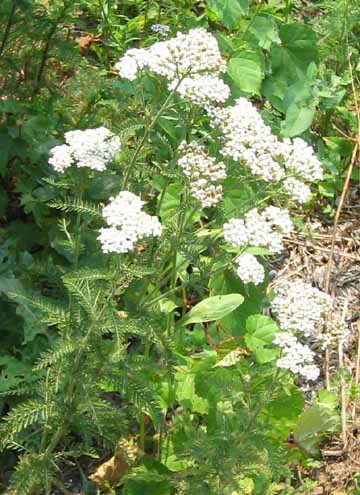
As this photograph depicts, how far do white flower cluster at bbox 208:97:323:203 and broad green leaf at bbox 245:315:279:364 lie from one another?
26.5 inches

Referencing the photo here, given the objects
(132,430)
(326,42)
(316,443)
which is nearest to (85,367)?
(132,430)

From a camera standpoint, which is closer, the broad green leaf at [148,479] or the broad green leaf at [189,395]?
the broad green leaf at [148,479]

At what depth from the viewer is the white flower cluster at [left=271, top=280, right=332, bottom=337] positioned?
6.66 ft

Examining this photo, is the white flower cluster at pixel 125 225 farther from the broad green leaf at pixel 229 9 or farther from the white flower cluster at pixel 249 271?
the broad green leaf at pixel 229 9

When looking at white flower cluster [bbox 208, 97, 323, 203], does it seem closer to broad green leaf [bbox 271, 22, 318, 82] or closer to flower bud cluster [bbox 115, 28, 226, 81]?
flower bud cluster [bbox 115, 28, 226, 81]

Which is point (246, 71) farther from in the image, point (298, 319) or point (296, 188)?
point (298, 319)

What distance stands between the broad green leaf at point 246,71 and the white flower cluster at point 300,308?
4.16 feet

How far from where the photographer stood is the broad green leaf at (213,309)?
2582 millimetres

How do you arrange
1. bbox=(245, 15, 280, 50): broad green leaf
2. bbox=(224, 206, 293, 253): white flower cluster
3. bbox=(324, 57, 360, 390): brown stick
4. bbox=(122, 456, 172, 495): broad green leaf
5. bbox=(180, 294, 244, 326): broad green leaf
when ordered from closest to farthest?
bbox=(224, 206, 293, 253): white flower cluster, bbox=(122, 456, 172, 495): broad green leaf, bbox=(180, 294, 244, 326): broad green leaf, bbox=(324, 57, 360, 390): brown stick, bbox=(245, 15, 280, 50): broad green leaf

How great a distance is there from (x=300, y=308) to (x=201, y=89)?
594mm

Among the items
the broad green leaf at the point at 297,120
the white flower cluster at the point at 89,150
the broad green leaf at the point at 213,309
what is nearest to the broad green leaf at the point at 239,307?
the broad green leaf at the point at 213,309

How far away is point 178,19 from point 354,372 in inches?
68.3

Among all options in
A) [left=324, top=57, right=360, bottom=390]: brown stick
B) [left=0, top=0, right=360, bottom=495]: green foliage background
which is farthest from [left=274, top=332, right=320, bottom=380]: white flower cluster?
[left=324, top=57, right=360, bottom=390]: brown stick

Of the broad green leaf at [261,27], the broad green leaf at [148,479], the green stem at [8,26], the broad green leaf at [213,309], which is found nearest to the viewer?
the broad green leaf at [148,479]
